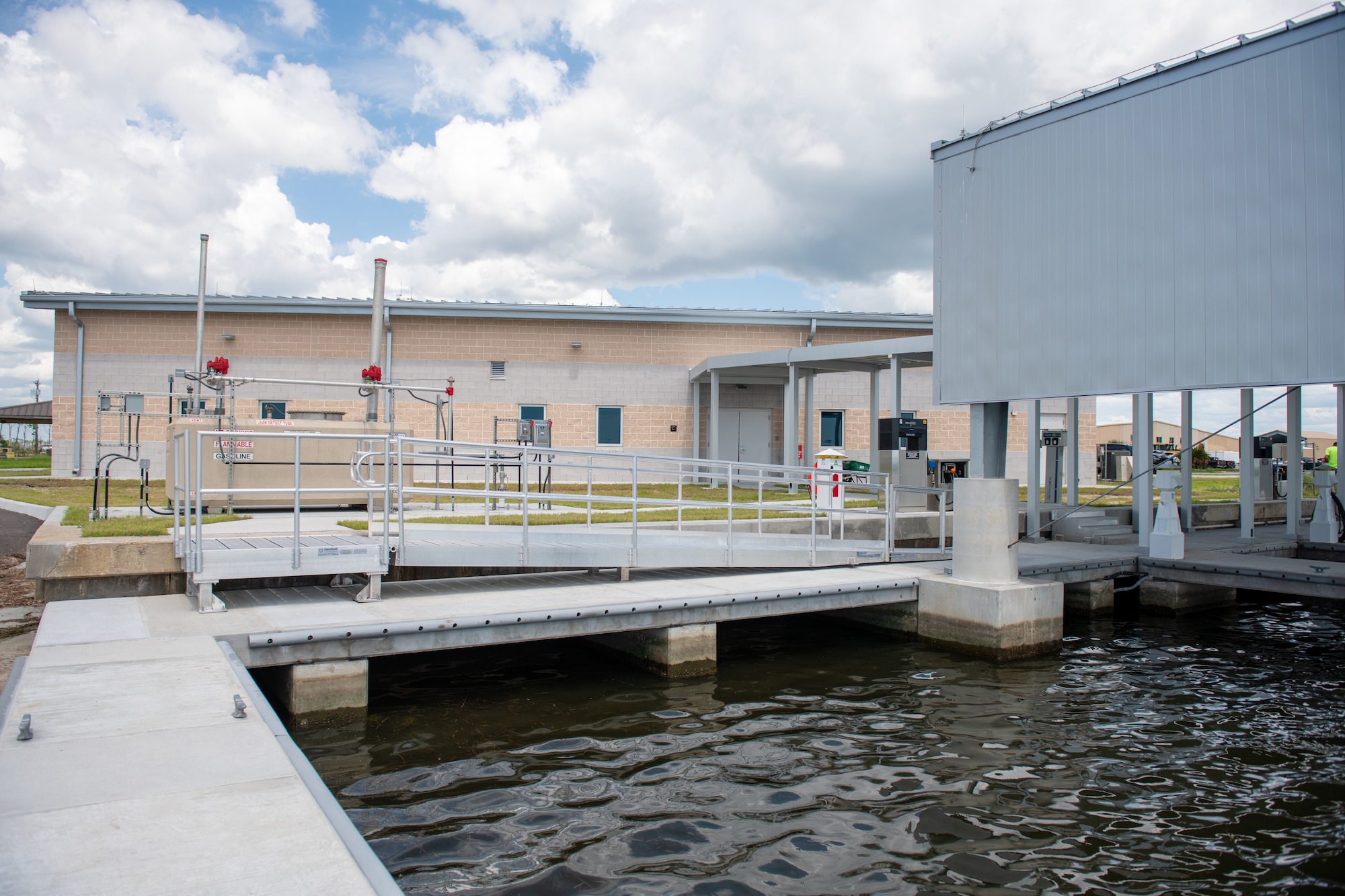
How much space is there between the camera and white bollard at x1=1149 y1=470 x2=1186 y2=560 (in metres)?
12.4

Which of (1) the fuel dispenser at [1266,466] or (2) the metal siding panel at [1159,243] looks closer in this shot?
(2) the metal siding panel at [1159,243]

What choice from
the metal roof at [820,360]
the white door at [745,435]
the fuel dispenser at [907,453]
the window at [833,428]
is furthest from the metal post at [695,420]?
the fuel dispenser at [907,453]

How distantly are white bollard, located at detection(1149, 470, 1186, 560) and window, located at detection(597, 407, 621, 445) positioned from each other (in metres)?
14.4

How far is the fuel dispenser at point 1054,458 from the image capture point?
16734 millimetres

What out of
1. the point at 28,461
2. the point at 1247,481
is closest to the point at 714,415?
the point at 1247,481

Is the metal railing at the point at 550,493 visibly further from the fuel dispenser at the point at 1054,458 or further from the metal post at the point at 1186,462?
the metal post at the point at 1186,462

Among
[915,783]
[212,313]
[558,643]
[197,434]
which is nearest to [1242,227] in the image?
[915,783]

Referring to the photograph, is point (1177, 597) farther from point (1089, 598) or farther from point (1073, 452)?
point (1073, 452)

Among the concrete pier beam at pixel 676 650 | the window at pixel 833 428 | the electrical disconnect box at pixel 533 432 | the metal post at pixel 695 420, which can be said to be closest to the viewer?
the concrete pier beam at pixel 676 650

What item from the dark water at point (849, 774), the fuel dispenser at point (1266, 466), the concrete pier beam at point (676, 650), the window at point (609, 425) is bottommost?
the dark water at point (849, 774)

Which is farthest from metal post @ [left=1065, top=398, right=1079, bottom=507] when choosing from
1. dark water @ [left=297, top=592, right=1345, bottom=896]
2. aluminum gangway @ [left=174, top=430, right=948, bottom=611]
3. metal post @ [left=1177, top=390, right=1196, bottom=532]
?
dark water @ [left=297, top=592, right=1345, bottom=896]

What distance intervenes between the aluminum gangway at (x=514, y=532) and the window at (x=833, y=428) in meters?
8.86

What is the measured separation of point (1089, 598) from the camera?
12000 millimetres

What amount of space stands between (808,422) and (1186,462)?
349 inches
